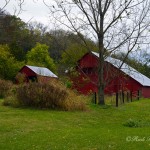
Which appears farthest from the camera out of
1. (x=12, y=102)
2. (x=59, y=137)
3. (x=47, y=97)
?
(x=12, y=102)

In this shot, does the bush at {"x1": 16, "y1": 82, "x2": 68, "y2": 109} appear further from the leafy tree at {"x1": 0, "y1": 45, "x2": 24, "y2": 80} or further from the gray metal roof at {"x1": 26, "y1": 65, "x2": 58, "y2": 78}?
the leafy tree at {"x1": 0, "y1": 45, "x2": 24, "y2": 80}

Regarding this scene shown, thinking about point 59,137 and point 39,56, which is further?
point 39,56

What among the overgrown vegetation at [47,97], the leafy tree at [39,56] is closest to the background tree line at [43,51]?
the leafy tree at [39,56]

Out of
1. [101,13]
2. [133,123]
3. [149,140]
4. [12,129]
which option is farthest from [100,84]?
[149,140]

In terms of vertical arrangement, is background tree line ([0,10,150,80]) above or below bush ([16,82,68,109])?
above

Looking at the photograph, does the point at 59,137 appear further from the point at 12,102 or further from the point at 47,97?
the point at 12,102

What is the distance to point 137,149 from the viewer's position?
27.7 ft

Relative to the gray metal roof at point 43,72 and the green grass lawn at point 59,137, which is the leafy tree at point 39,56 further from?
the green grass lawn at point 59,137

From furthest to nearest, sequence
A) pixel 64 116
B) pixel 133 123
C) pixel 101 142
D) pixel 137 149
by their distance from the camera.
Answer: pixel 64 116 → pixel 133 123 → pixel 101 142 → pixel 137 149

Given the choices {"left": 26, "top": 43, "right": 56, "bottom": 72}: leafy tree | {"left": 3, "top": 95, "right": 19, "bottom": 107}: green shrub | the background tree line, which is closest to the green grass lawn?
the background tree line

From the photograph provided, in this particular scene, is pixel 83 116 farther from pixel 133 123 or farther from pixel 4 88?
pixel 4 88

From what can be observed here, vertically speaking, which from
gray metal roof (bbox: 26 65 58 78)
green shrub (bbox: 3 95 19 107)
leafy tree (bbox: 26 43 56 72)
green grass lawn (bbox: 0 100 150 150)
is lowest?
green grass lawn (bbox: 0 100 150 150)

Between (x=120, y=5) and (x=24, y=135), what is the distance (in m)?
16.3

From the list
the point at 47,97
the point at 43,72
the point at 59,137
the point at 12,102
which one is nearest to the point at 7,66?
the point at 43,72
